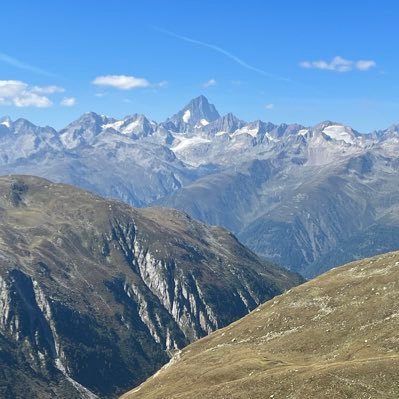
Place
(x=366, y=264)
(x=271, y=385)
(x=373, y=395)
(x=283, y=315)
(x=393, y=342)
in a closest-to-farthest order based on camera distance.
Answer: (x=373, y=395)
(x=271, y=385)
(x=393, y=342)
(x=283, y=315)
(x=366, y=264)

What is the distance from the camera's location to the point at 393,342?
117938 mm

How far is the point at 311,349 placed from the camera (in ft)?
444

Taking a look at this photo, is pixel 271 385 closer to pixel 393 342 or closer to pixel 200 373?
pixel 393 342

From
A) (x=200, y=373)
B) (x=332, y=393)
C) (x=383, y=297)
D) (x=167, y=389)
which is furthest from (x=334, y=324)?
(x=332, y=393)

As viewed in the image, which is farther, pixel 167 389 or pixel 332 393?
pixel 167 389

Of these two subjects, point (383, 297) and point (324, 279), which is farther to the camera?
point (324, 279)

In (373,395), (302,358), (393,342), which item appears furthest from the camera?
(302,358)

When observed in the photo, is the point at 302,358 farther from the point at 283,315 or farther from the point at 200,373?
the point at 283,315

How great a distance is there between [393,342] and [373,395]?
30329 mm

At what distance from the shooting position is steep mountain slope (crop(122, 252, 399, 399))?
320 ft

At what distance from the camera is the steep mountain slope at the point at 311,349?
320 feet

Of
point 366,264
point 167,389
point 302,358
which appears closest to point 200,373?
point 167,389

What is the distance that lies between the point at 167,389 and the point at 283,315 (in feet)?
145

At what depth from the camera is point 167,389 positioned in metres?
143
